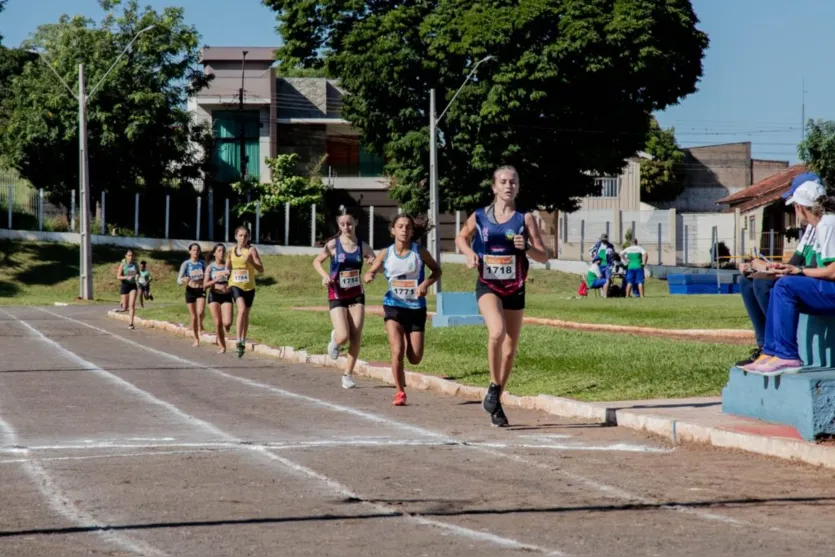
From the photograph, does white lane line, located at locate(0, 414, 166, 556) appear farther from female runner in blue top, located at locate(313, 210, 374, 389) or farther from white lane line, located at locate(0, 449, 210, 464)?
female runner in blue top, located at locate(313, 210, 374, 389)

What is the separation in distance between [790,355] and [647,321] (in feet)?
47.8

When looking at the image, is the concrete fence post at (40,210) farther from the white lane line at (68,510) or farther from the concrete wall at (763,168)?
the concrete wall at (763,168)

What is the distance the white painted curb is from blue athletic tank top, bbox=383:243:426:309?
1.20 m

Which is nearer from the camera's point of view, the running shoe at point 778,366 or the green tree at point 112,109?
the running shoe at point 778,366

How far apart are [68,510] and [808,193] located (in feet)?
19.2

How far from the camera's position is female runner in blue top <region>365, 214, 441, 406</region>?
14258mm

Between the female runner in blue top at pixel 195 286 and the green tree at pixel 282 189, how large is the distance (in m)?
38.9

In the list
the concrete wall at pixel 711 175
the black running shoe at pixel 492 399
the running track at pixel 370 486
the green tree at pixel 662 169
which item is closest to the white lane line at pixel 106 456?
the running track at pixel 370 486

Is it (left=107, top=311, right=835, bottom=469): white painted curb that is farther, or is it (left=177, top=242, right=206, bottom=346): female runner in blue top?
(left=177, top=242, right=206, bottom=346): female runner in blue top

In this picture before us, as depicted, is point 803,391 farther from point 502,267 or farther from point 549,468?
point 502,267

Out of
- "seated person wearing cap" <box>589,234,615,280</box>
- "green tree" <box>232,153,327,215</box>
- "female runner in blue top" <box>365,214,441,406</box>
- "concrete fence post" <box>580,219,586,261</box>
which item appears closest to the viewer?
"female runner in blue top" <box>365,214,441,406</box>

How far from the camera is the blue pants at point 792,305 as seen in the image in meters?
10.1

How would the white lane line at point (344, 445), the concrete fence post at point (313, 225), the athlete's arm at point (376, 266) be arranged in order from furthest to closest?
the concrete fence post at point (313, 225) < the athlete's arm at point (376, 266) < the white lane line at point (344, 445)

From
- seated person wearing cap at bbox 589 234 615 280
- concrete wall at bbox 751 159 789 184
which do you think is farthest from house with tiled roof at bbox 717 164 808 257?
concrete wall at bbox 751 159 789 184
